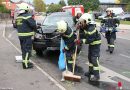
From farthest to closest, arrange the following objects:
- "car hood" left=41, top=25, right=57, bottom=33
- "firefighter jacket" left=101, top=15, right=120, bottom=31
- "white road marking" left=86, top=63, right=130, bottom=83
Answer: "firefighter jacket" left=101, top=15, right=120, bottom=31, "car hood" left=41, top=25, right=57, bottom=33, "white road marking" left=86, top=63, right=130, bottom=83

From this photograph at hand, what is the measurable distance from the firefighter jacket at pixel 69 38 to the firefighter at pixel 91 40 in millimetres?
376

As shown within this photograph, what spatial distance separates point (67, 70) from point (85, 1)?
66.5 metres

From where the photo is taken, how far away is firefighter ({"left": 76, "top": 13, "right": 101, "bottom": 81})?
965 cm

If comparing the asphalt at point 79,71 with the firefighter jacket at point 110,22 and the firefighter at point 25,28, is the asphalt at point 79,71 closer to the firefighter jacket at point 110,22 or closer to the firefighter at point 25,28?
the firefighter at point 25,28

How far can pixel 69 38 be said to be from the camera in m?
10.3

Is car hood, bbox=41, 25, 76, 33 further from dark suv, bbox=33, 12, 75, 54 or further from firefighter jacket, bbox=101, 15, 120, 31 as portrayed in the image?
firefighter jacket, bbox=101, 15, 120, 31

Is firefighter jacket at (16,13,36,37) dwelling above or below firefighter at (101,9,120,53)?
above

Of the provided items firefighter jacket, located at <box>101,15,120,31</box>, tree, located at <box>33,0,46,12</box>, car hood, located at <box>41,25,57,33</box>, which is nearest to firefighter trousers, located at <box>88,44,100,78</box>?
car hood, located at <box>41,25,57,33</box>

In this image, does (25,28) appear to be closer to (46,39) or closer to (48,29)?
(46,39)

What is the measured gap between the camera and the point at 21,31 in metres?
11.8

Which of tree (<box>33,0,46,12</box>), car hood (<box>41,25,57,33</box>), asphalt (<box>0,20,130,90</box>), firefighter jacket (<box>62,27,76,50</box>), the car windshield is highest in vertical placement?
firefighter jacket (<box>62,27,76,50</box>)

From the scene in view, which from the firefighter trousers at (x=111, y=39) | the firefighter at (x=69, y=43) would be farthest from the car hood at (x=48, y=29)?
the firefighter at (x=69, y=43)

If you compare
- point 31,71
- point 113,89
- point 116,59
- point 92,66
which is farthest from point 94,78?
point 116,59

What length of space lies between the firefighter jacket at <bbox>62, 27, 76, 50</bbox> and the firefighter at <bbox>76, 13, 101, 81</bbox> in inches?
14.8
